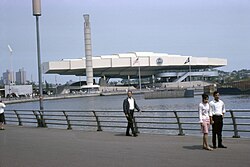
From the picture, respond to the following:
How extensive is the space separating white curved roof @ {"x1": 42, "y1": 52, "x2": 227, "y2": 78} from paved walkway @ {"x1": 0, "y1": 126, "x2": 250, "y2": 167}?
149231 mm

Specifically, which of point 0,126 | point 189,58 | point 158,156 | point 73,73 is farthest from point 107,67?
point 158,156

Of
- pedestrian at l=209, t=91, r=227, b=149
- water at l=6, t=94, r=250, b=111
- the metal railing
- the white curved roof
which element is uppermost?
the white curved roof

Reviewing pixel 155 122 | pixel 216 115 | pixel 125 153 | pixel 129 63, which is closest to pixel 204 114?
pixel 216 115

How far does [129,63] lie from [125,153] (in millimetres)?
154118

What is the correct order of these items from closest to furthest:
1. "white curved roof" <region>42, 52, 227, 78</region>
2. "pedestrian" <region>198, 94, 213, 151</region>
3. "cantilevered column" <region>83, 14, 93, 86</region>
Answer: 1. "pedestrian" <region>198, 94, 213, 151</region>
2. "cantilevered column" <region>83, 14, 93, 86</region>
3. "white curved roof" <region>42, 52, 227, 78</region>

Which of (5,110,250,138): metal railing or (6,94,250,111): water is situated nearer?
(5,110,250,138): metal railing

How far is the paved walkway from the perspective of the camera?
31.7 ft

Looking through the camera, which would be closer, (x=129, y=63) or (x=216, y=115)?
(x=216, y=115)

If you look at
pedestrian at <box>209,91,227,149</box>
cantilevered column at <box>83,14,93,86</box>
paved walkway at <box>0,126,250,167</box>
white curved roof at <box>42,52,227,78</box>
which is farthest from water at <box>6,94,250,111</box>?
white curved roof at <box>42,52,227,78</box>

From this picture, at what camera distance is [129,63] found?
16525 centimetres

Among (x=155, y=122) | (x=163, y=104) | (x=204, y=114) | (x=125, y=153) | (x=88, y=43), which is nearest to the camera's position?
(x=125, y=153)

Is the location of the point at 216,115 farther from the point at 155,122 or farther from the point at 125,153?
the point at 155,122

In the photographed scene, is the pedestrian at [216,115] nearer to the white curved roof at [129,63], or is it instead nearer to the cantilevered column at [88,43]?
the cantilevered column at [88,43]

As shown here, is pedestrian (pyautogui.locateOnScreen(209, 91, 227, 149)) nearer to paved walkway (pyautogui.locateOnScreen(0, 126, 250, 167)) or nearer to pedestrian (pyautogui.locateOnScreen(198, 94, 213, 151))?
pedestrian (pyautogui.locateOnScreen(198, 94, 213, 151))
